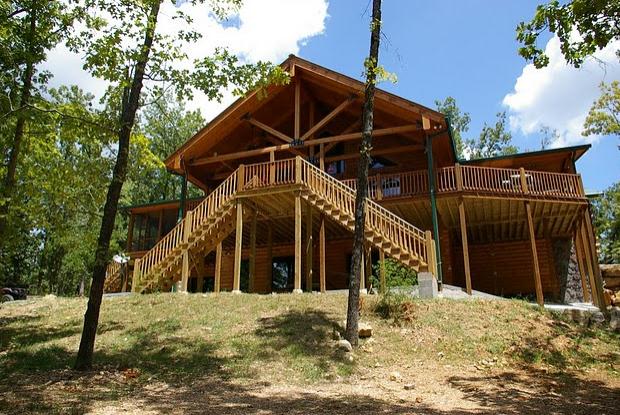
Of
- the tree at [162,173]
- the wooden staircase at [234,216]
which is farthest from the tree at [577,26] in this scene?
the tree at [162,173]

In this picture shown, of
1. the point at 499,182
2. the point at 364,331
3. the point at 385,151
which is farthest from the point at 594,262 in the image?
the point at 364,331

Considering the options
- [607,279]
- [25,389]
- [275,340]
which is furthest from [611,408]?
[607,279]

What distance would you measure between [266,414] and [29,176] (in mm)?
8578

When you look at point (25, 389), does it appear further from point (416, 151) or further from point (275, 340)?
point (416, 151)

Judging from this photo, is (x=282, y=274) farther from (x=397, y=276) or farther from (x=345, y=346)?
(x=345, y=346)

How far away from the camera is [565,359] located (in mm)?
10969

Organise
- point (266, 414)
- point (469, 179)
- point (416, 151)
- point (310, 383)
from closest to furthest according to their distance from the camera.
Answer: point (266, 414), point (310, 383), point (469, 179), point (416, 151)

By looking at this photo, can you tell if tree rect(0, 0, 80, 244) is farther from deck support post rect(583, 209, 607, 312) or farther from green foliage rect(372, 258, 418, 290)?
deck support post rect(583, 209, 607, 312)

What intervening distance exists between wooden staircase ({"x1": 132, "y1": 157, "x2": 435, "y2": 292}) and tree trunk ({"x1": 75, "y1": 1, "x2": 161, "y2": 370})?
267 inches

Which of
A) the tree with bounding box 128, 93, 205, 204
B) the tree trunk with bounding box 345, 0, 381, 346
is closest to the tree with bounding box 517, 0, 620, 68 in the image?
the tree trunk with bounding box 345, 0, 381, 346

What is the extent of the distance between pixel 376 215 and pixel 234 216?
5364 millimetres

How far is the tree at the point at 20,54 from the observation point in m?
9.93

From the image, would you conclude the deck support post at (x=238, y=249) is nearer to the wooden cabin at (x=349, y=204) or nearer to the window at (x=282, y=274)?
the wooden cabin at (x=349, y=204)

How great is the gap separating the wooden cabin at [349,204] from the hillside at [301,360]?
237 centimetres
